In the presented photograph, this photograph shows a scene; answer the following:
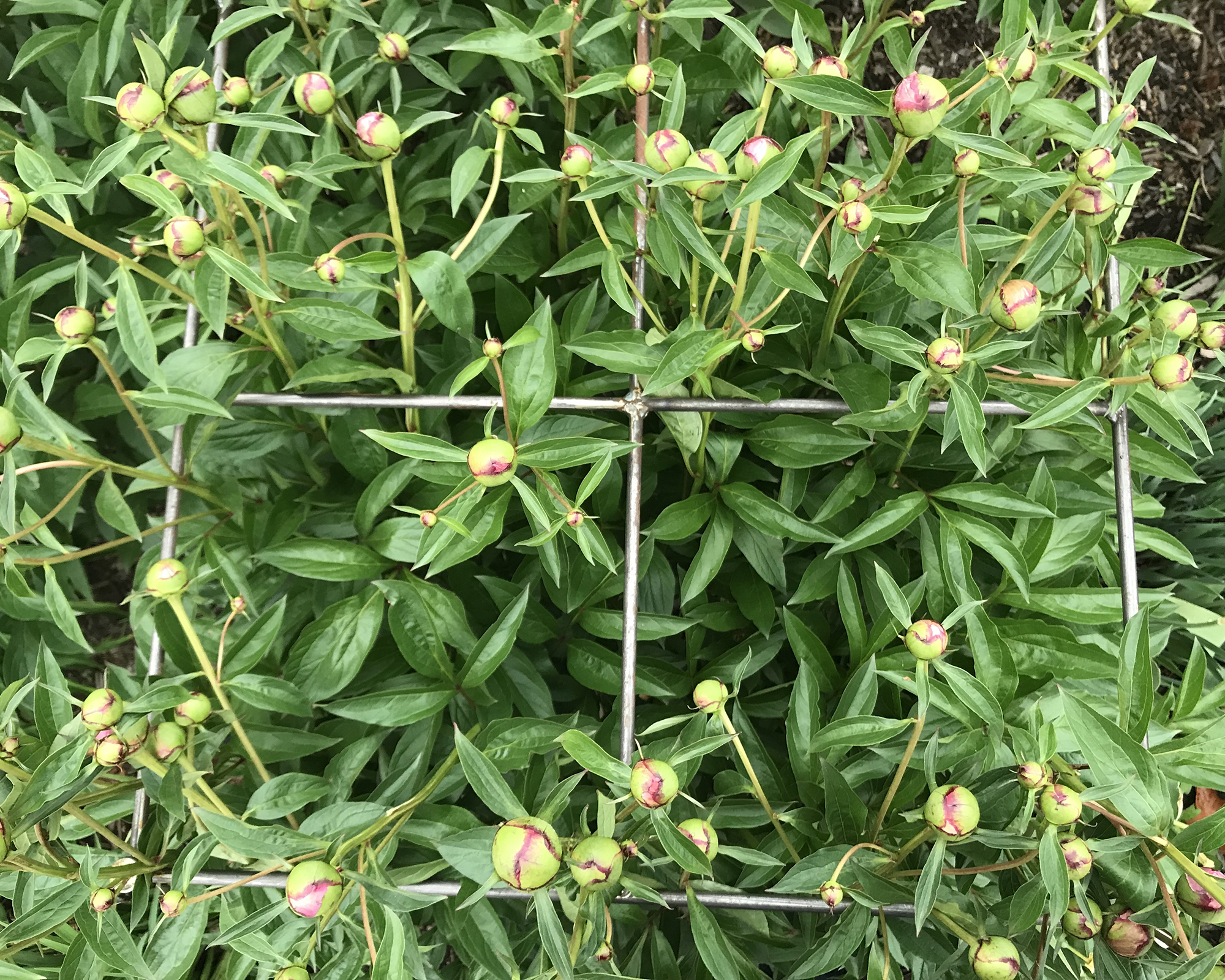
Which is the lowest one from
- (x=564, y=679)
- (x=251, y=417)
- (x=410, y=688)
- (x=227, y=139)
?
(x=564, y=679)

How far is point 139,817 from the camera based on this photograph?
0.83 meters

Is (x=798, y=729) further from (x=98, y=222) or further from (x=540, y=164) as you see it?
(x=98, y=222)

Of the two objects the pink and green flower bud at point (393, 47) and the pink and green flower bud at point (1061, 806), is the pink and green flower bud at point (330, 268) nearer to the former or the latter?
the pink and green flower bud at point (393, 47)

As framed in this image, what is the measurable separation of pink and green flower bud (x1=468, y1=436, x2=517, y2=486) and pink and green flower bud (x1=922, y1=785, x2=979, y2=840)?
412 mm

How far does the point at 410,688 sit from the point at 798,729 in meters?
0.42

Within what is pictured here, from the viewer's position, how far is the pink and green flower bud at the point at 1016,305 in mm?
665

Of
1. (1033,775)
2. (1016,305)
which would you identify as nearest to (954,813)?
(1033,775)

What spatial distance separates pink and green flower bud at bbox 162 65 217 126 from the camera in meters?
0.63

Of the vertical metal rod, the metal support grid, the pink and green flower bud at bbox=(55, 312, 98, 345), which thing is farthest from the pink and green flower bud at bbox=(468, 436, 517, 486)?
the vertical metal rod

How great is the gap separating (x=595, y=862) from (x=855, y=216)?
53 cm

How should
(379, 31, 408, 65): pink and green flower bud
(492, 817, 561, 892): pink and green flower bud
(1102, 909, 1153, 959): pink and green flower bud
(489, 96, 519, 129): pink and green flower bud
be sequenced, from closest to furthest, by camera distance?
(492, 817, 561, 892): pink and green flower bud
(1102, 909, 1153, 959): pink and green flower bud
(489, 96, 519, 129): pink and green flower bud
(379, 31, 408, 65): pink and green flower bud

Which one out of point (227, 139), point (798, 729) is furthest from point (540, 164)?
point (798, 729)

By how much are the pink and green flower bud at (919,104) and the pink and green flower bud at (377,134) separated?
16.5 inches

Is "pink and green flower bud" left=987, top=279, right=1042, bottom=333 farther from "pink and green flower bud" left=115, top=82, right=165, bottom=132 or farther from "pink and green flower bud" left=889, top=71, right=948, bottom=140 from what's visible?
"pink and green flower bud" left=115, top=82, right=165, bottom=132
